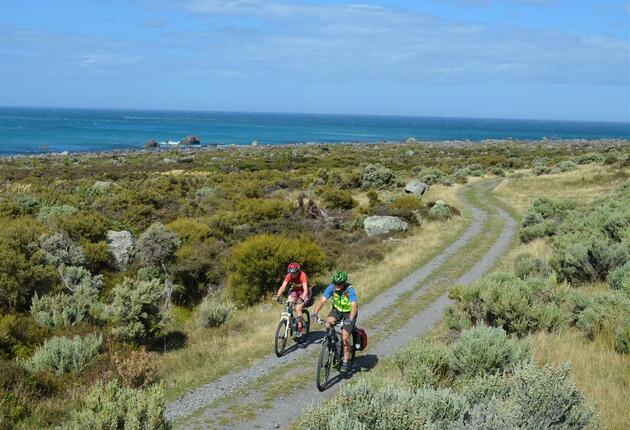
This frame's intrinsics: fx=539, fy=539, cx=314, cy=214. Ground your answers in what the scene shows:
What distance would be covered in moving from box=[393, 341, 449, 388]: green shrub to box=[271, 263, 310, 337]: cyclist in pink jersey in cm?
366

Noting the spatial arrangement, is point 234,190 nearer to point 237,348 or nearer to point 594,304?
point 237,348

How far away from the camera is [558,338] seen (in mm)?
8914

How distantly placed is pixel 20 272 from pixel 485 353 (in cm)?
1250

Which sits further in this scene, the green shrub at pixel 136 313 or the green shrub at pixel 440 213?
the green shrub at pixel 440 213

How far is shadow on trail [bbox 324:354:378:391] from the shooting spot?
948cm

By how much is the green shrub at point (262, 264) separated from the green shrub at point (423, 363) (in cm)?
1007

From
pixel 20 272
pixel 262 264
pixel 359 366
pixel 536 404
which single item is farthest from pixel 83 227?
pixel 536 404

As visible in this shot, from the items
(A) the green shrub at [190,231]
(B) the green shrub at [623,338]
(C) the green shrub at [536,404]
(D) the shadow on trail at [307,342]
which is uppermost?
(C) the green shrub at [536,404]

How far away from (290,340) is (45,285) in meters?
7.65

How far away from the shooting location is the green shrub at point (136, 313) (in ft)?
40.3

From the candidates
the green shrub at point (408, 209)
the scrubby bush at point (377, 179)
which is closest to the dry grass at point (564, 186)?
the green shrub at point (408, 209)

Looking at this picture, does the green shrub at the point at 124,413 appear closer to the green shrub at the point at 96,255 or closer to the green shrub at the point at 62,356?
the green shrub at the point at 62,356

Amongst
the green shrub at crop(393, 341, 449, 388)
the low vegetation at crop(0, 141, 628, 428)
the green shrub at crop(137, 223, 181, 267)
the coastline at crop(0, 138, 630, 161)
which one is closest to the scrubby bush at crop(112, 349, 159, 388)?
the low vegetation at crop(0, 141, 628, 428)

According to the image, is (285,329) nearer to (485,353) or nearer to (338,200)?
(485,353)
